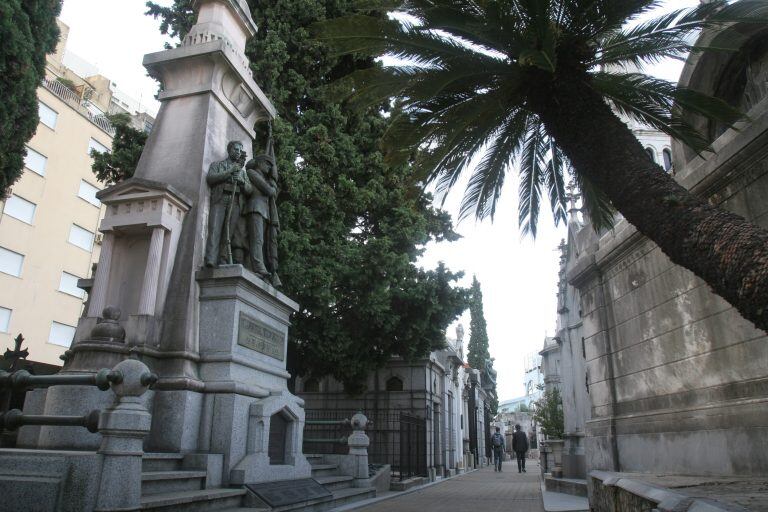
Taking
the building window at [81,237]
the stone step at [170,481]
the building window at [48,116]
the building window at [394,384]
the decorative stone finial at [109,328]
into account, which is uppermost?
the building window at [48,116]

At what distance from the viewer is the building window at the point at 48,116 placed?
26.7 metres

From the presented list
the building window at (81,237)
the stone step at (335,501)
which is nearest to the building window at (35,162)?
the building window at (81,237)

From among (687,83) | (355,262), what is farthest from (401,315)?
(687,83)

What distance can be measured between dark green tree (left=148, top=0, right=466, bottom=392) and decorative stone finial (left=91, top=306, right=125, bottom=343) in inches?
226

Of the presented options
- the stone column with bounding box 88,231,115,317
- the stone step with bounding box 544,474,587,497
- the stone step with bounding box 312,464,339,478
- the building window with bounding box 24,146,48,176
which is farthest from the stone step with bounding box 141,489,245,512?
the building window with bounding box 24,146,48,176

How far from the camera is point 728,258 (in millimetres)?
3684

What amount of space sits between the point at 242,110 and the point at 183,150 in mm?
1657

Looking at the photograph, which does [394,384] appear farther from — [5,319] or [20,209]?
[20,209]

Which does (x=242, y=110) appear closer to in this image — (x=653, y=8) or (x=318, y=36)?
(x=318, y=36)

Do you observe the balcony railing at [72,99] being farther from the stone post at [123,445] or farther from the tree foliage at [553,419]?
the stone post at [123,445]

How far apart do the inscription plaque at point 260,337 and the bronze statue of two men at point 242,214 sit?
808 mm

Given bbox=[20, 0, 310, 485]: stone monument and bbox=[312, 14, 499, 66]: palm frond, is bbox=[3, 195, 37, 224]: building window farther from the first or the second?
bbox=[312, 14, 499, 66]: palm frond

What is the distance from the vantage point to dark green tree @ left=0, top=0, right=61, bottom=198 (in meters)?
12.6

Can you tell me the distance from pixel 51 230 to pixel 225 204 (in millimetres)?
23517
